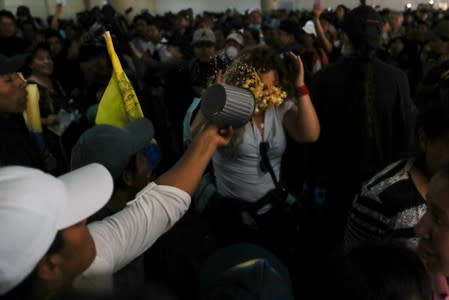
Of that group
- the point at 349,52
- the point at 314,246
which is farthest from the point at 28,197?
the point at 349,52

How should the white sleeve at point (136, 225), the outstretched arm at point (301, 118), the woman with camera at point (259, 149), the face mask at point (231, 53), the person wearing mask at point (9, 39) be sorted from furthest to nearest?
1. the person wearing mask at point (9, 39)
2. the face mask at point (231, 53)
3. the outstretched arm at point (301, 118)
4. the woman with camera at point (259, 149)
5. the white sleeve at point (136, 225)

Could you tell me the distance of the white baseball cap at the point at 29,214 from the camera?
814 millimetres

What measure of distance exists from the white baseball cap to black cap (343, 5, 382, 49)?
5.92ft

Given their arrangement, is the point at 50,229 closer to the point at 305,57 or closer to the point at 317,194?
the point at 317,194

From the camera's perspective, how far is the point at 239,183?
79.4 inches

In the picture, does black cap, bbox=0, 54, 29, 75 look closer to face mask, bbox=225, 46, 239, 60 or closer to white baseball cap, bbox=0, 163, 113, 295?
face mask, bbox=225, 46, 239, 60

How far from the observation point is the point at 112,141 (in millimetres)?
1436

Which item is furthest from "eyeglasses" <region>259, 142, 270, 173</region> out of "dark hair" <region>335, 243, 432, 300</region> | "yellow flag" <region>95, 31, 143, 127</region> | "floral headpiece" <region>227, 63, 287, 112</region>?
"dark hair" <region>335, 243, 432, 300</region>

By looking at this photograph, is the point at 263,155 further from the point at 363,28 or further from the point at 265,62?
the point at 363,28

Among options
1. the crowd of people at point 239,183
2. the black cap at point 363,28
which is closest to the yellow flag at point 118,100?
the crowd of people at point 239,183

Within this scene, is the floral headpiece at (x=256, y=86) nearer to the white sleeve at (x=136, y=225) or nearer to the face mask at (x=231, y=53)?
the face mask at (x=231, y=53)

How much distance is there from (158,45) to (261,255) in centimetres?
534

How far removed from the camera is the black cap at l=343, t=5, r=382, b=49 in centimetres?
230

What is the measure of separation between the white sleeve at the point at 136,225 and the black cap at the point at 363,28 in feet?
4.79
